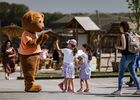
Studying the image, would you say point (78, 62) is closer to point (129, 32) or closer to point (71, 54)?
point (71, 54)

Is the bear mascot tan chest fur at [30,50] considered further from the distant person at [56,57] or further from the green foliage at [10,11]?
the green foliage at [10,11]

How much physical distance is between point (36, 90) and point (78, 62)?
2.04 metres

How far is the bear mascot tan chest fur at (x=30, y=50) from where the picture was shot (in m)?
15.5

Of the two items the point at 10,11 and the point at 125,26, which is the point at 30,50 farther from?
the point at 10,11

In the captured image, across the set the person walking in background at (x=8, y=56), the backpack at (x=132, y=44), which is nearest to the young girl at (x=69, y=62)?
the backpack at (x=132, y=44)

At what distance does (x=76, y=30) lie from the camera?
35219 mm

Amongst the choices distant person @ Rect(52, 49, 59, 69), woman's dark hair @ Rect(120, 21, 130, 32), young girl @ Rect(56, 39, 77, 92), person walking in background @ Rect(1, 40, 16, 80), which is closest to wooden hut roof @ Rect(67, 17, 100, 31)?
distant person @ Rect(52, 49, 59, 69)

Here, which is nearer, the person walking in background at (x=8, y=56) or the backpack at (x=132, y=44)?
the backpack at (x=132, y=44)

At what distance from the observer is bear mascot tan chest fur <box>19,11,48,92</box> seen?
15.5m

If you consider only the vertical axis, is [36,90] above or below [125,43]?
below

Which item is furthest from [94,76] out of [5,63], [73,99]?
[73,99]

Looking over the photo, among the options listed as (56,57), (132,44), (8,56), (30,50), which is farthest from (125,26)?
(56,57)

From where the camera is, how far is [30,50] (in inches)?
614

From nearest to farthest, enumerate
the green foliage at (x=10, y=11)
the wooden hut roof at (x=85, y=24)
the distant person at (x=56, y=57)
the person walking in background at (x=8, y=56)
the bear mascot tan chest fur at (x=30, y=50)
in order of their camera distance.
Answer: the bear mascot tan chest fur at (x=30, y=50)
the person walking in background at (x=8, y=56)
the wooden hut roof at (x=85, y=24)
the distant person at (x=56, y=57)
the green foliage at (x=10, y=11)
